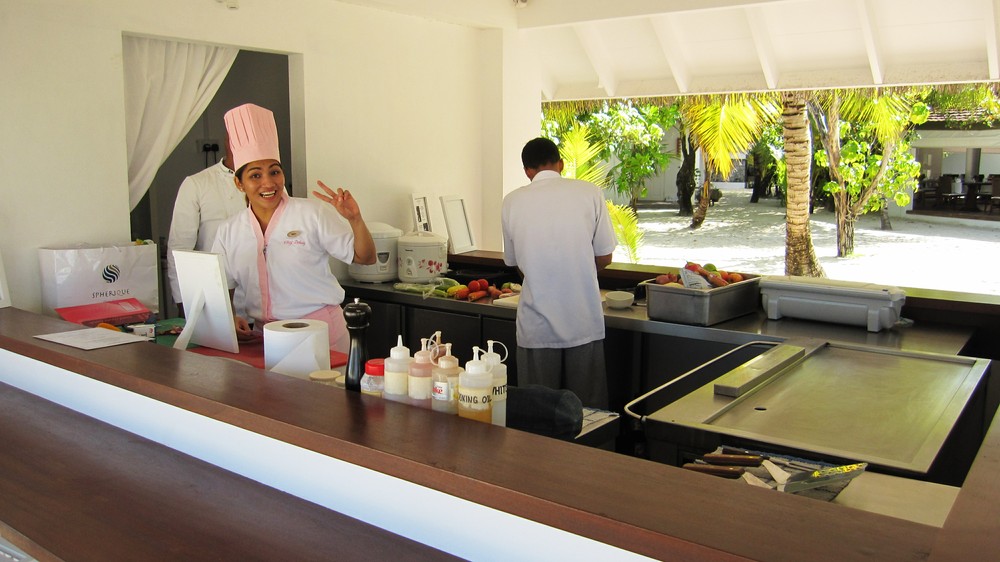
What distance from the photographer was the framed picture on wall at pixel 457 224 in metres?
5.65

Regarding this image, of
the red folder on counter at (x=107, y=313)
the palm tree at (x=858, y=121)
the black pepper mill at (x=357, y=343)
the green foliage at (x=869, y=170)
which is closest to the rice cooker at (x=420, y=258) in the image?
the red folder on counter at (x=107, y=313)

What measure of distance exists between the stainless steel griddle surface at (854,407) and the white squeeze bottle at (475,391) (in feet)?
2.54

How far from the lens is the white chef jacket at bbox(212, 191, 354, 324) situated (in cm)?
340

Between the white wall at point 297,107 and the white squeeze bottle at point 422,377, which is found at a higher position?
the white wall at point 297,107

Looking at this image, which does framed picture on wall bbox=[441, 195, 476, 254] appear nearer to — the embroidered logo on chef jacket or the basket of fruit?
the basket of fruit

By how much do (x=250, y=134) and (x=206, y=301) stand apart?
75cm

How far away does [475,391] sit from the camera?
176 cm

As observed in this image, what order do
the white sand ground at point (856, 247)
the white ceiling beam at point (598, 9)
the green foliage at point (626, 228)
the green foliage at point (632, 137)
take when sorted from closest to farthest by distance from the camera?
1. the white ceiling beam at point (598, 9)
2. the green foliage at point (626, 228)
3. the green foliage at point (632, 137)
4. the white sand ground at point (856, 247)

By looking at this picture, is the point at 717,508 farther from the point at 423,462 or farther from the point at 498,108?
the point at 498,108

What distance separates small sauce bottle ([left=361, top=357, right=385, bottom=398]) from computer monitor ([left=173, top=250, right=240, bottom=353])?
1.03 metres

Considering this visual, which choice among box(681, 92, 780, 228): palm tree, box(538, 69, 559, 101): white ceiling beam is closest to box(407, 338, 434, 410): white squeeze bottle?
box(538, 69, 559, 101): white ceiling beam

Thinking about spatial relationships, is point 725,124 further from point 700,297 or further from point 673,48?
point 700,297

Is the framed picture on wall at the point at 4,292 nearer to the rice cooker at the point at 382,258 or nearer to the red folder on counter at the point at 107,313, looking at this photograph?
the red folder on counter at the point at 107,313

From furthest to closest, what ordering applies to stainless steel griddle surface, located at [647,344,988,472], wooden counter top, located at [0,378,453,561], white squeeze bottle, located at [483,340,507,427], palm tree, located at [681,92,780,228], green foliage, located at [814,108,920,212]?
green foliage, located at [814,108,920,212] → palm tree, located at [681,92,780,228] → stainless steel griddle surface, located at [647,344,988,472] → white squeeze bottle, located at [483,340,507,427] → wooden counter top, located at [0,378,453,561]
